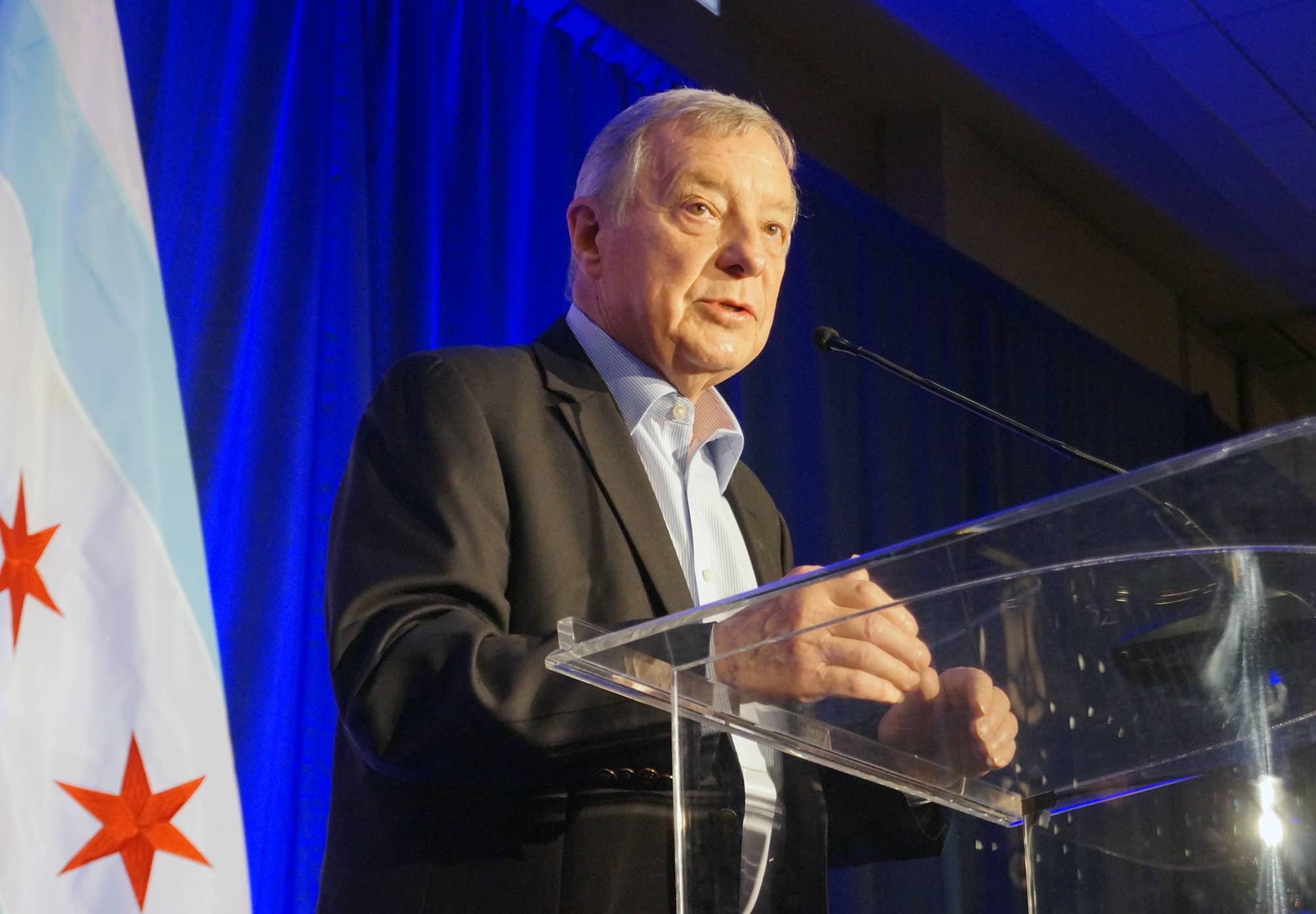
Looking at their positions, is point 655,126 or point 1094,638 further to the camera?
point 655,126

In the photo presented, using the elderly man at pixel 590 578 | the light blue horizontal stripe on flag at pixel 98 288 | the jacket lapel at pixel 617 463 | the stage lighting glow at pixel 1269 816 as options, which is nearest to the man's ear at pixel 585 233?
the elderly man at pixel 590 578

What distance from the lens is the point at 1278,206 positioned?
6.00 meters

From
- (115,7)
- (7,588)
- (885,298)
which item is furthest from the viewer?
(885,298)

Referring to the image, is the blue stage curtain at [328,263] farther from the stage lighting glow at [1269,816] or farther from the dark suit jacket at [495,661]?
the stage lighting glow at [1269,816]

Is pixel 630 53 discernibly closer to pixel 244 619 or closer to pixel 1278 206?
pixel 244 619

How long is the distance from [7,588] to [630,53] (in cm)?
A: 256

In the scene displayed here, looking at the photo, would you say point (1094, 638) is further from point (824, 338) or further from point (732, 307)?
point (824, 338)

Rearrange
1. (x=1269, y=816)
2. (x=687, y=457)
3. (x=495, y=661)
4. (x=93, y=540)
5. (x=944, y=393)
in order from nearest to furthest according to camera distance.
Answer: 1. (x=1269, y=816)
2. (x=495, y=661)
3. (x=687, y=457)
4. (x=944, y=393)
5. (x=93, y=540)

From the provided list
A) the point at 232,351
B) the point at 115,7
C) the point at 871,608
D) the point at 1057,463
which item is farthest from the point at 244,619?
the point at 1057,463

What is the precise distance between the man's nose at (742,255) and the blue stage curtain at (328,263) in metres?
1.28

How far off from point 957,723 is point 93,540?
169 centimetres

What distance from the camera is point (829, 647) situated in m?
0.88

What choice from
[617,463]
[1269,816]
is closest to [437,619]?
[617,463]

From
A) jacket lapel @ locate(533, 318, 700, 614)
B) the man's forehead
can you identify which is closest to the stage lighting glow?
jacket lapel @ locate(533, 318, 700, 614)
